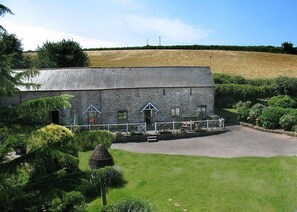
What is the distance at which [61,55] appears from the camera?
60219 mm

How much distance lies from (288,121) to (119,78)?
15.5 metres

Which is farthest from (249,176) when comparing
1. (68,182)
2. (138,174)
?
(68,182)

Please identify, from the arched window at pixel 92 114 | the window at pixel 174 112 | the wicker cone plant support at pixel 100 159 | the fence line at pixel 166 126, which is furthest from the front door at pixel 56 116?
the wicker cone plant support at pixel 100 159

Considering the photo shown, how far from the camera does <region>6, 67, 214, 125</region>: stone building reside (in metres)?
33.9

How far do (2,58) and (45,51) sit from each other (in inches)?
2256

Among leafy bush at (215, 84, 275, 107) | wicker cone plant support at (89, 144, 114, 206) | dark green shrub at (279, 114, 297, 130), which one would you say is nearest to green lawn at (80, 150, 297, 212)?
wicker cone plant support at (89, 144, 114, 206)

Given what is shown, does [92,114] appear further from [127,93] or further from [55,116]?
[127,93]

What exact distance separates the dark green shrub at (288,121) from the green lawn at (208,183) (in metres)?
8.45

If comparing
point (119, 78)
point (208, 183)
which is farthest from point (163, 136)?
point (208, 183)

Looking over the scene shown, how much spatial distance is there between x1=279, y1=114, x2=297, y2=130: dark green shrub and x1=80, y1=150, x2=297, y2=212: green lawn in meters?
8.45

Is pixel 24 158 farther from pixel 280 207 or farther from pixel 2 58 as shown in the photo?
pixel 280 207

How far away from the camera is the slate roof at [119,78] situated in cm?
3434

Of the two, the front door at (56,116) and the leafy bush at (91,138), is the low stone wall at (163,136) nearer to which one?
the front door at (56,116)

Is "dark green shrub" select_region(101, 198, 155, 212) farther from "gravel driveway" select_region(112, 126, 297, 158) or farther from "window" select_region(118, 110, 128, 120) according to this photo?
"window" select_region(118, 110, 128, 120)
